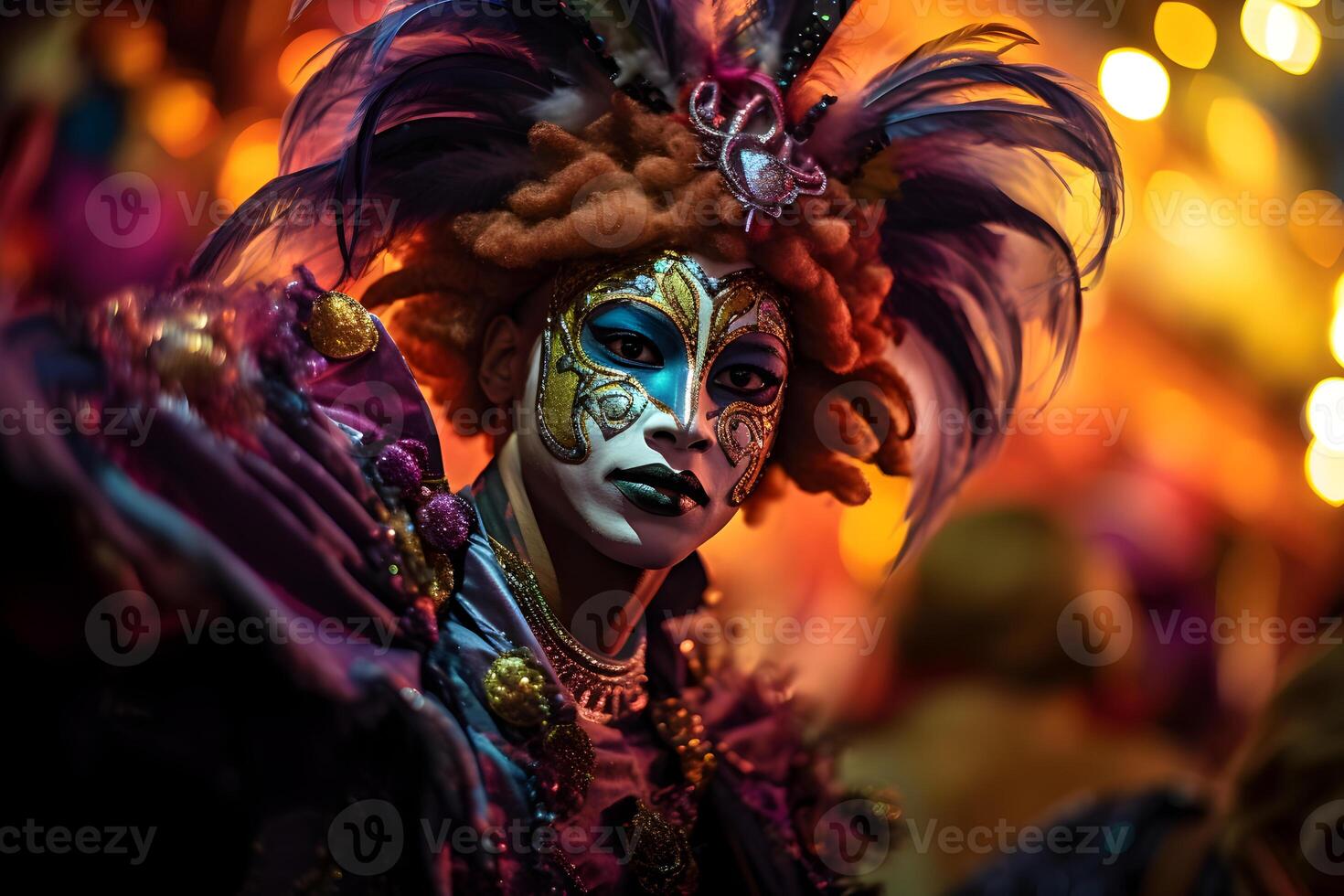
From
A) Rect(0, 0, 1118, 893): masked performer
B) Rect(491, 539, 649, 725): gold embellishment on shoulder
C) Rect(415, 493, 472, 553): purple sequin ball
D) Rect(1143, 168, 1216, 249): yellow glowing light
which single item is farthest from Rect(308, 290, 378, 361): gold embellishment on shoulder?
Rect(1143, 168, 1216, 249): yellow glowing light

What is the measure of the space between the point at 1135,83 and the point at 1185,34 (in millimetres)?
144

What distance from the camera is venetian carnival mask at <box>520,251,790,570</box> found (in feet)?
5.13

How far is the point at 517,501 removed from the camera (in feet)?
5.47

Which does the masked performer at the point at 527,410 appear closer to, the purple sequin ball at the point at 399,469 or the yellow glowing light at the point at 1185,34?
the purple sequin ball at the point at 399,469

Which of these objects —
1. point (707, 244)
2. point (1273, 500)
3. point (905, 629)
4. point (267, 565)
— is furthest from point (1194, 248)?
point (267, 565)

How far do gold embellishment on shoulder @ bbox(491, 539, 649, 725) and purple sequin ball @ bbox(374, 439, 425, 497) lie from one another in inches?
7.3

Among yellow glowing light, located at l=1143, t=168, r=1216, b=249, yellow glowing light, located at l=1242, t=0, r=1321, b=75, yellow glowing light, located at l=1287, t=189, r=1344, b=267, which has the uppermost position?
yellow glowing light, located at l=1242, t=0, r=1321, b=75

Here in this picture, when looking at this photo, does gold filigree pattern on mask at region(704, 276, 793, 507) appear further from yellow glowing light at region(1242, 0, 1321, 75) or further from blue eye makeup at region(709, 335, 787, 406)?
yellow glowing light at region(1242, 0, 1321, 75)

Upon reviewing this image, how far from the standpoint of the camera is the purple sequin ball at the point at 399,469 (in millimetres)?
1471

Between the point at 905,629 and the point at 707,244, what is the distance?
1.19 meters

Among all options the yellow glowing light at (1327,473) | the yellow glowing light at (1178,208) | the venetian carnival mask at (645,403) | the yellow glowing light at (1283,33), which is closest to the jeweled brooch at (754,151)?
the venetian carnival mask at (645,403)

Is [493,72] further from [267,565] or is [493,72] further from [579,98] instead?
[267,565]

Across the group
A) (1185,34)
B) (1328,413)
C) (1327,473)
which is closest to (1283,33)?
(1185,34)

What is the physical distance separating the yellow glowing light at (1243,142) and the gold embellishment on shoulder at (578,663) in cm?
163
